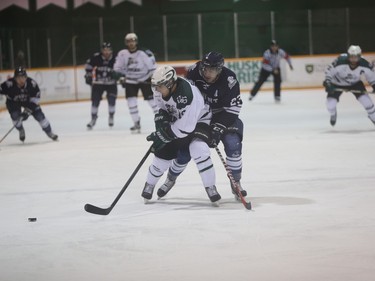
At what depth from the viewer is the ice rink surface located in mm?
4008

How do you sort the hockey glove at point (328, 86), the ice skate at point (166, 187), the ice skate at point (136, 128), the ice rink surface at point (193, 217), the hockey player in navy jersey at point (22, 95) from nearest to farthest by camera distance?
1. the ice rink surface at point (193, 217)
2. the ice skate at point (166, 187)
3. the hockey player in navy jersey at point (22, 95)
4. the hockey glove at point (328, 86)
5. the ice skate at point (136, 128)

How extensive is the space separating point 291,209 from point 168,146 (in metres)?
0.96

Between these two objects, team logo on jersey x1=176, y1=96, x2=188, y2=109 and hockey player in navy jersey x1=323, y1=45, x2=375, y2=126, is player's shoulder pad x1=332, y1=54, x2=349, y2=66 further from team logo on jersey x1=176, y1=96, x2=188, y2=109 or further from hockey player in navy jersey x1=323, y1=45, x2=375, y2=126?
team logo on jersey x1=176, y1=96, x2=188, y2=109

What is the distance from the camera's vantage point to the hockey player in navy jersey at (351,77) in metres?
10.4

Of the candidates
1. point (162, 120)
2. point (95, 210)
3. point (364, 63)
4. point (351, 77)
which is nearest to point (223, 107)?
point (162, 120)

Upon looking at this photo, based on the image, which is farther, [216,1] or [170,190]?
[216,1]

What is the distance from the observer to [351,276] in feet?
12.2

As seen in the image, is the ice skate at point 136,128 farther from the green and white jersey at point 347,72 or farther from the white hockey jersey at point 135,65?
the green and white jersey at point 347,72

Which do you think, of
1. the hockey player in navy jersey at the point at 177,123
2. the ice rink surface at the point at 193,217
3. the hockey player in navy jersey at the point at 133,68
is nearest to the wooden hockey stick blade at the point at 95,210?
the ice rink surface at the point at 193,217

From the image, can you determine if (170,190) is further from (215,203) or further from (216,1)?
(216,1)

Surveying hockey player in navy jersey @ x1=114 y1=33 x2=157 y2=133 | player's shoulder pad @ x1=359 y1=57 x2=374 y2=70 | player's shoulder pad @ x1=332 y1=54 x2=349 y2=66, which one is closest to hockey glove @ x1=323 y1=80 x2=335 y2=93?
player's shoulder pad @ x1=332 y1=54 x2=349 y2=66

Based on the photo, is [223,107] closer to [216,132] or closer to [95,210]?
[216,132]

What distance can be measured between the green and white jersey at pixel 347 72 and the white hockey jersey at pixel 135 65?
2.56m

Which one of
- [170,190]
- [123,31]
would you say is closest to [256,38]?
[123,31]
